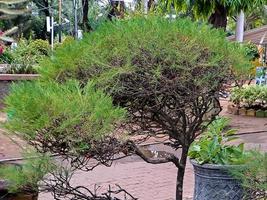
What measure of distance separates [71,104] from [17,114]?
0.25 metres

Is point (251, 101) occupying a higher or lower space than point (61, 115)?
lower

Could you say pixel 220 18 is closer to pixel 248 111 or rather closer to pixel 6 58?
pixel 248 111

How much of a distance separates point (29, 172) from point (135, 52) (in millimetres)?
900

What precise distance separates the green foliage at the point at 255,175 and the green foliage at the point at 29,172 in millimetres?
1132

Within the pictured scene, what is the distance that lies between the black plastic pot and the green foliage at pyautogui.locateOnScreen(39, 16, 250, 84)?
1.09 meters

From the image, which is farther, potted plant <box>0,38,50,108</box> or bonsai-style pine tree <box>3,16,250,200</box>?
potted plant <box>0,38,50,108</box>

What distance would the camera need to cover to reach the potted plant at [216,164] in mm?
3859

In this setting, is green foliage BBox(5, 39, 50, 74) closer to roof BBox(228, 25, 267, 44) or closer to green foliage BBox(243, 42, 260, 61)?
green foliage BBox(243, 42, 260, 61)

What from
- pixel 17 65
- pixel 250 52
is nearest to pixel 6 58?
pixel 17 65

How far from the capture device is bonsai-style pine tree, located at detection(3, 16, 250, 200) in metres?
2.46

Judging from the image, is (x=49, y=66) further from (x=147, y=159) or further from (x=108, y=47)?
(x=147, y=159)

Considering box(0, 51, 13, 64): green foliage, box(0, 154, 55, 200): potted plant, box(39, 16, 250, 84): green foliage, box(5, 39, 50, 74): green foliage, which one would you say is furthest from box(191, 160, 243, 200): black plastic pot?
box(0, 51, 13, 64): green foliage

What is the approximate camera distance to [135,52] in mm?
2893

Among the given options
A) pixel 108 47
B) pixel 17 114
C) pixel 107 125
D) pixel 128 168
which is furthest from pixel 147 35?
pixel 128 168
